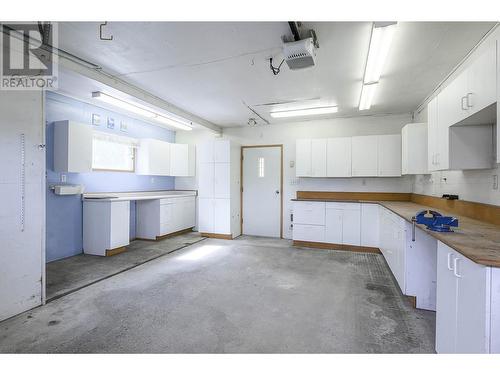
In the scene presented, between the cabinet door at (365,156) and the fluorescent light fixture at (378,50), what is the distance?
1694 millimetres

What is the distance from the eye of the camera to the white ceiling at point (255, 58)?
7.90 ft

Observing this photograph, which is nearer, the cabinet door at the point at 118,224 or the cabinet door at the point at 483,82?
the cabinet door at the point at 483,82

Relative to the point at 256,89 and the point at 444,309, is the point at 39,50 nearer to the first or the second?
the point at 256,89

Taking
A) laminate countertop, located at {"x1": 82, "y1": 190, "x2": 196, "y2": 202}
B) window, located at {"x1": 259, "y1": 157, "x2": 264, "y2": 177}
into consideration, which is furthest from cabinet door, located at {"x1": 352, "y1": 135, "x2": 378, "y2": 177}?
laminate countertop, located at {"x1": 82, "y1": 190, "x2": 196, "y2": 202}

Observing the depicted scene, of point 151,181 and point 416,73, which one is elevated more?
point 416,73

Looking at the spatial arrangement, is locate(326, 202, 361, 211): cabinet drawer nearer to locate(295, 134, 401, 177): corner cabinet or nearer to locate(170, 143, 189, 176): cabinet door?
locate(295, 134, 401, 177): corner cabinet

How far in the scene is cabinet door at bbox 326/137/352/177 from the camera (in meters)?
5.14

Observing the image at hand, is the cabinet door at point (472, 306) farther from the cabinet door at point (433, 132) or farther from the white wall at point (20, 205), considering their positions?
the white wall at point (20, 205)

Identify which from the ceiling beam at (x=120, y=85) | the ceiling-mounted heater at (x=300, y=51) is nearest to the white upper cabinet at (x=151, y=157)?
the ceiling beam at (x=120, y=85)

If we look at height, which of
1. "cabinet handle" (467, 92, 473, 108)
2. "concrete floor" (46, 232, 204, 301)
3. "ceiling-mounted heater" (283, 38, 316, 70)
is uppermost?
"ceiling-mounted heater" (283, 38, 316, 70)

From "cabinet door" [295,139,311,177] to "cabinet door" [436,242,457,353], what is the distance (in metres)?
3.67

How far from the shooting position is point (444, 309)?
1.77 meters

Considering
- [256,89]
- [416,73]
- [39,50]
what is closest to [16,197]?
[39,50]

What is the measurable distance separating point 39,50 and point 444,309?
14.2 feet
